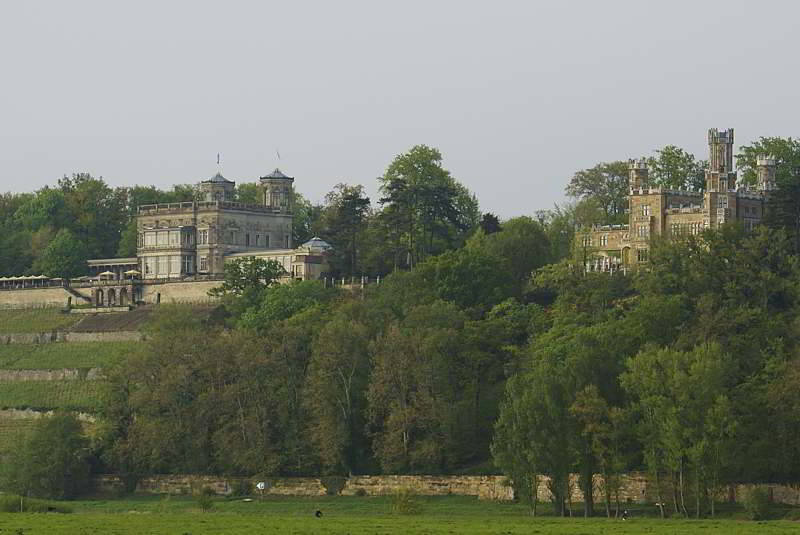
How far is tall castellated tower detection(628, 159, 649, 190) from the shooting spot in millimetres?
126438

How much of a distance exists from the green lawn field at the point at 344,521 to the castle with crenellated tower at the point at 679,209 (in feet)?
110

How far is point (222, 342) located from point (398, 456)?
12331mm

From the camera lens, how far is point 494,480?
306ft

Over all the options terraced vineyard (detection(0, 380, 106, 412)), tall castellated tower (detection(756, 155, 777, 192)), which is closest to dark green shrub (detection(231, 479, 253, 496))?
terraced vineyard (detection(0, 380, 106, 412))

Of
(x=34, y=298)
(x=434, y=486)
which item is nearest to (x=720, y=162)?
(x=434, y=486)

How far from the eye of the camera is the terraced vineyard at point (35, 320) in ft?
447

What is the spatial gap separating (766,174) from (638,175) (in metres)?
7.57

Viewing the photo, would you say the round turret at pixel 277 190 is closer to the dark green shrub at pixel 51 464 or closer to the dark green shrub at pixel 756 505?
the dark green shrub at pixel 51 464

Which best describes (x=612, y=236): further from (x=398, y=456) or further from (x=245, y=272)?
(x=398, y=456)

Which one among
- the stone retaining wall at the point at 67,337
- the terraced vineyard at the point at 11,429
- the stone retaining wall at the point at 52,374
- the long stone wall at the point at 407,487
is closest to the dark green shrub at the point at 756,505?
the long stone wall at the point at 407,487

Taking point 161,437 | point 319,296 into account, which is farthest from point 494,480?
point 319,296

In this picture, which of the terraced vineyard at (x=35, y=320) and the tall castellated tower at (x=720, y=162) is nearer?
the tall castellated tower at (x=720, y=162)

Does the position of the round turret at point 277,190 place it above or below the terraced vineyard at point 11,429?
above

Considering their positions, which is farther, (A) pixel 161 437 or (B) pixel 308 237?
(B) pixel 308 237
